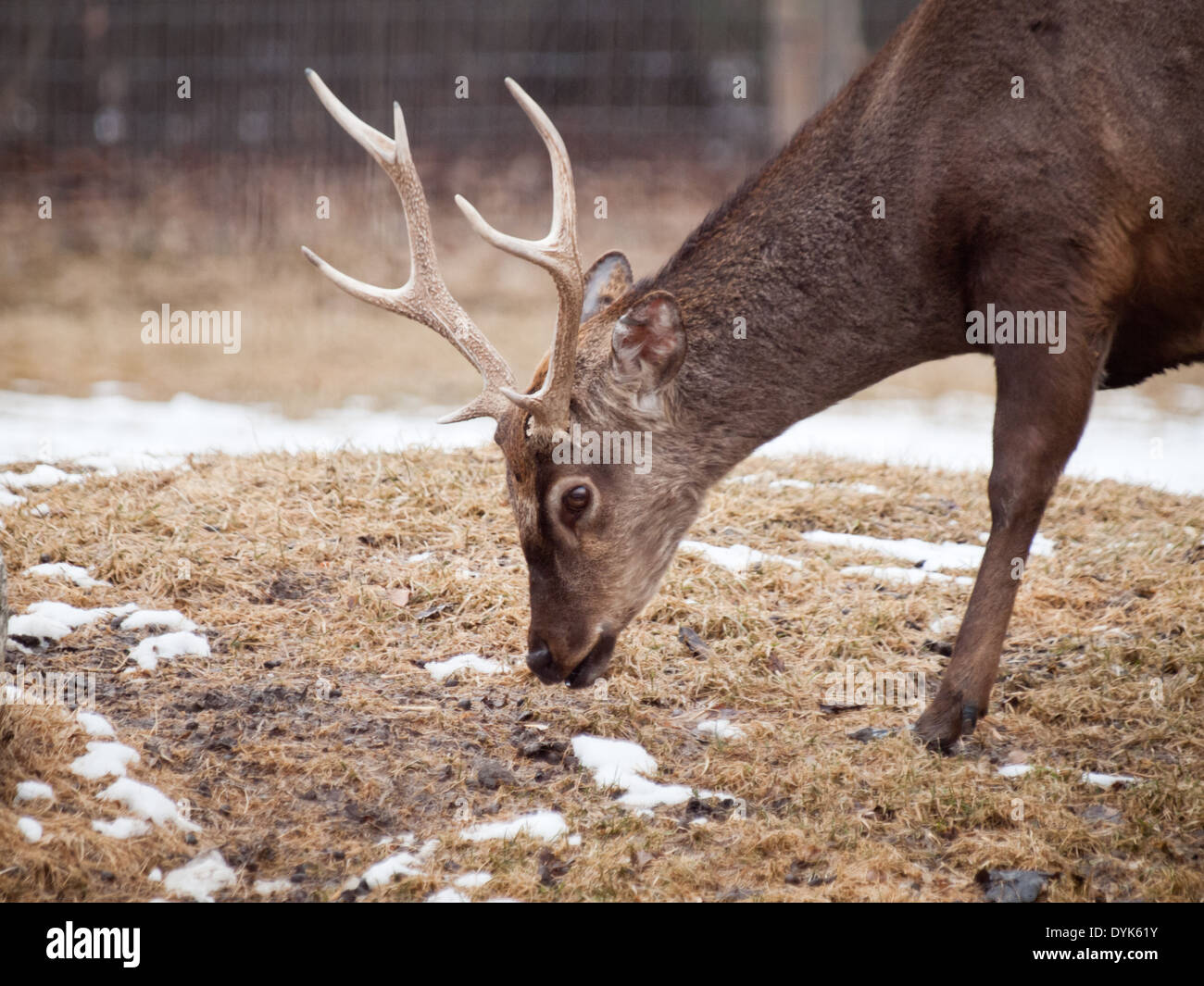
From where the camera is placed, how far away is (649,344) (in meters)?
4.43

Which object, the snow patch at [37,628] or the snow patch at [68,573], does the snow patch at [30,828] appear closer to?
the snow patch at [37,628]

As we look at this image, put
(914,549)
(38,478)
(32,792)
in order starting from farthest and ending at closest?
(38,478) < (914,549) < (32,792)

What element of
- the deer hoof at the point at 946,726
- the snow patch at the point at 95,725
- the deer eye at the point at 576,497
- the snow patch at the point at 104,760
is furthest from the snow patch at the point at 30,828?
the deer hoof at the point at 946,726

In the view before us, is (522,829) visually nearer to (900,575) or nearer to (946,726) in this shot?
(946,726)

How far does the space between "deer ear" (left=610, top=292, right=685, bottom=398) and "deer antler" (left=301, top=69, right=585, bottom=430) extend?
162mm

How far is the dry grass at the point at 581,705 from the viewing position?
3609 millimetres

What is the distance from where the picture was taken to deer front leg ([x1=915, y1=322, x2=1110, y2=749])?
4.12 metres

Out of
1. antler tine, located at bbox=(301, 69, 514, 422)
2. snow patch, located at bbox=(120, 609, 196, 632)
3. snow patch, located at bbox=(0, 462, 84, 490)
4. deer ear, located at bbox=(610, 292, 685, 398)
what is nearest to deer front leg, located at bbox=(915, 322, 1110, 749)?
deer ear, located at bbox=(610, 292, 685, 398)

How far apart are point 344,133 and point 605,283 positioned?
405 inches

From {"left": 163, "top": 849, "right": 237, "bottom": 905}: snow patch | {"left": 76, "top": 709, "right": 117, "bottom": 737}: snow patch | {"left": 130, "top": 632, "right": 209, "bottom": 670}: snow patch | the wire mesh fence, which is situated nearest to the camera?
{"left": 163, "top": 849, "right": 237, "bottom": 905}: snow patch

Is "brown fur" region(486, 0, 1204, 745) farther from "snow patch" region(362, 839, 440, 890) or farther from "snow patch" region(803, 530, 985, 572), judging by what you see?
"snow patch" region(803, 530, 985, 572)

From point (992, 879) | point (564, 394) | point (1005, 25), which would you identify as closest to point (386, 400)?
point (564, 394)

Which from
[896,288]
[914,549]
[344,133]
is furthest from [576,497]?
[344,133]

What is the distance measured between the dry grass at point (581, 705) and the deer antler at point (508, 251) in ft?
3.49
